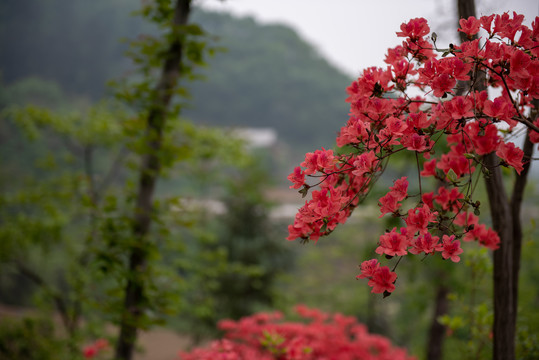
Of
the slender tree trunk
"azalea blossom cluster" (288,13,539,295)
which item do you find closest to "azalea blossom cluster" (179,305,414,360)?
the slender tree trunk

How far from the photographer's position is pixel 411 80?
1.02 metres

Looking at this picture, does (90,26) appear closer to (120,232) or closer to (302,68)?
(302,68)

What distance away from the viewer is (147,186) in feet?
6.88

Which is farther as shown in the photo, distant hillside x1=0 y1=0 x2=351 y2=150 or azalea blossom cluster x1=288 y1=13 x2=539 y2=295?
distant hillside x1=0 y1=0 x2=351 y2=150

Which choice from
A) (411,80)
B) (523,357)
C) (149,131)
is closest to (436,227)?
(411,80)

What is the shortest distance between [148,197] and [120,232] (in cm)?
24

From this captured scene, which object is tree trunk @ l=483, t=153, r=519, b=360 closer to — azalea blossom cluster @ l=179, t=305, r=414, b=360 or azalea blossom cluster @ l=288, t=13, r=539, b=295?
A: azalea blossom cluster @ l=288, t=13, r=539, b=295

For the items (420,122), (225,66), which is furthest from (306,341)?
(225,66)

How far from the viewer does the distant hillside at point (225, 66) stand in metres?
16.5

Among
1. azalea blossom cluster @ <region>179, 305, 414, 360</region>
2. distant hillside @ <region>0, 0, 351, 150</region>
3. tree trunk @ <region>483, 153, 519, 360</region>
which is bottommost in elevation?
azalea blossom cluster @ <region>179, 305, 414, 360</region>

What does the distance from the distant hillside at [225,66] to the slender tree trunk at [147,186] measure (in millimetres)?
14833

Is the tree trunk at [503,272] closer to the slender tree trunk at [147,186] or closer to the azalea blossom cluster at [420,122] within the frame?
the azalea blossom cluster at [420,122]

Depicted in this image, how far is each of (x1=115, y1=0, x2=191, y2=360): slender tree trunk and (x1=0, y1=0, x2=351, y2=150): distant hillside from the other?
14.8 metres

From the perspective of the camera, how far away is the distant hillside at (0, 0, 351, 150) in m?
16.5
